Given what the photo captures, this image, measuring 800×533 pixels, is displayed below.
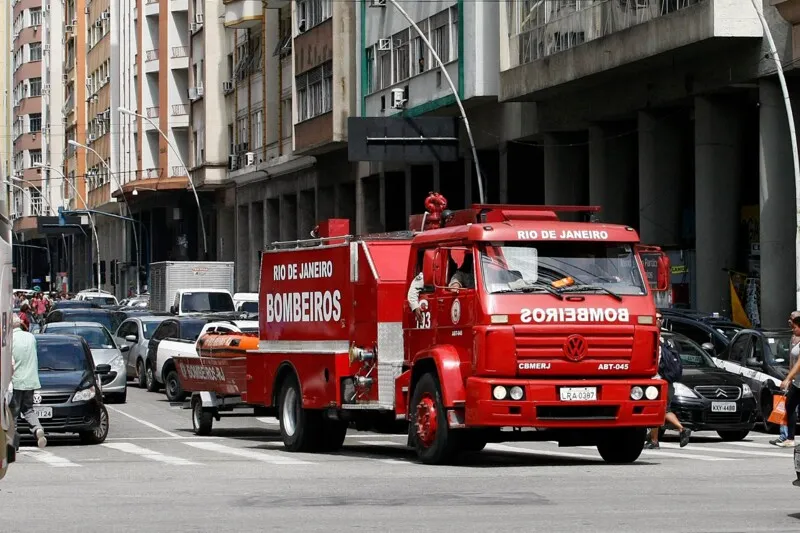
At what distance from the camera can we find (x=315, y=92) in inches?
2415

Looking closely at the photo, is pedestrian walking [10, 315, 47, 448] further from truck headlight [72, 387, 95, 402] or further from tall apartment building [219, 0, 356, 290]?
tall apartment building [219, 0, 356, 290]

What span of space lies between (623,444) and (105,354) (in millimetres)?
19449

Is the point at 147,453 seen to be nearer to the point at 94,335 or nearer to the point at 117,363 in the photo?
the point at 117,363

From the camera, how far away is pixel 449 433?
1852cm

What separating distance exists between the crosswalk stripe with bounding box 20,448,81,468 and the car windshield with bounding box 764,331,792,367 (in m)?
10.8

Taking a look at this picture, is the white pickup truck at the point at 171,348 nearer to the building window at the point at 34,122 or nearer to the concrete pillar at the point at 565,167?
the concrete pillar at the point at 565,167

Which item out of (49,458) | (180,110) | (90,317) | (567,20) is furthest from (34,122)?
(49,458)

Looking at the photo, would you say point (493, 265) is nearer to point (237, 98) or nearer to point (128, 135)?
point (237, 98)

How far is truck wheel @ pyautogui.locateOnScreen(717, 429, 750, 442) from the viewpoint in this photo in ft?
83.5

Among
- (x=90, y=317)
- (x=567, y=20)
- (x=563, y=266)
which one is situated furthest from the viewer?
(x=90, y=317)

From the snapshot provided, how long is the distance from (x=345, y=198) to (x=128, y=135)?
34797 millimetres

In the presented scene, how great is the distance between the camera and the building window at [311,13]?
198ft

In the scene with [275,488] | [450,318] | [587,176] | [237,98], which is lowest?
[275,488]

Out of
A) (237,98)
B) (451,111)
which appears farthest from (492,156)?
(237,98)
